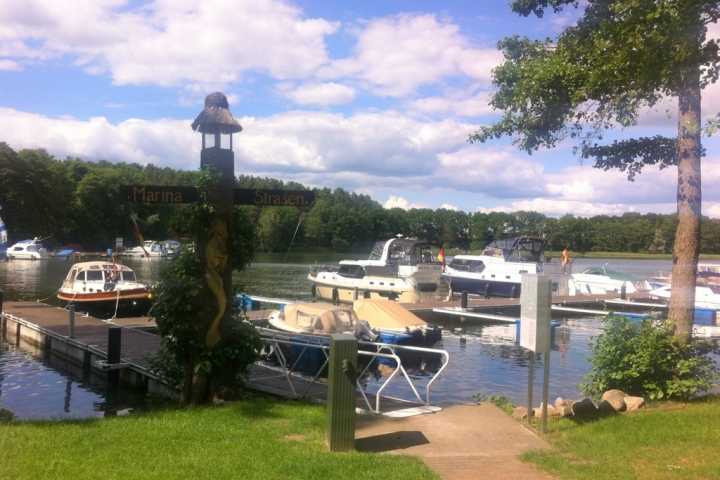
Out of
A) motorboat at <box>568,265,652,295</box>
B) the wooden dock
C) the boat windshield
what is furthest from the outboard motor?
motorboat at <box>568,265,652,295</box>

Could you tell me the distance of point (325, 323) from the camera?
682 inches

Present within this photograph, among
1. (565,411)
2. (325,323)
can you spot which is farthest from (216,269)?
(325,323)

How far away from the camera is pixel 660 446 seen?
6.94 meters

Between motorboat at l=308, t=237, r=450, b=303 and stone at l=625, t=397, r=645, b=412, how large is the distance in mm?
22540

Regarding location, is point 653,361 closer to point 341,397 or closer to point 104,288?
point 341,397

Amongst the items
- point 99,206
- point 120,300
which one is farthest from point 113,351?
point 99,206

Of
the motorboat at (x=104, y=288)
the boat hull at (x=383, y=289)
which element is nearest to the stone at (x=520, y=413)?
the motorboat at (x=104, y=288)

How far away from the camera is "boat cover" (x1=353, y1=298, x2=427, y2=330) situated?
19484 millimetres

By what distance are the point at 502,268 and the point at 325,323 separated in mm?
21453

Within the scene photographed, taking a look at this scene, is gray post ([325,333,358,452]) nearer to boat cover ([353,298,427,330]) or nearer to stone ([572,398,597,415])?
stone ([572,398,597,415])

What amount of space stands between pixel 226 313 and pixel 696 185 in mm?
7199

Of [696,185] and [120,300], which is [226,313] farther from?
[120,300]

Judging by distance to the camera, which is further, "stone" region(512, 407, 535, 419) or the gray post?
"stone" region(512, 407, 535, 419)

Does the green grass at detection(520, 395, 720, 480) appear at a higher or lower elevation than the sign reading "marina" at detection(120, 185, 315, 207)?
lower
